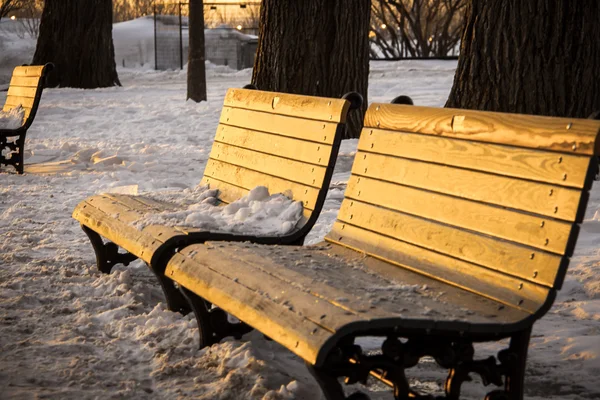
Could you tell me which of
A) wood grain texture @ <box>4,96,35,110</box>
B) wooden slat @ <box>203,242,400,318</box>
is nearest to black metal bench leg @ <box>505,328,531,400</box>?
wooden slat @ <box>203,242,400,318</box>

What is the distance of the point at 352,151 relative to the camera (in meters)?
8.64

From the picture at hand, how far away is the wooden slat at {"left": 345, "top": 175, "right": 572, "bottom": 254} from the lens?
282 cm

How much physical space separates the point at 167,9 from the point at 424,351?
4672 cm

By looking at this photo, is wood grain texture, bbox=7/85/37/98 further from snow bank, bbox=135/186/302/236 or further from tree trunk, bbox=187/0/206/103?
tree trunk, bbox=187/0/206/103

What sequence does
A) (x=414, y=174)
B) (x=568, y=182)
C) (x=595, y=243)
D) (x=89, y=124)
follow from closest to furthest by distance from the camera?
(x=568, y=182) → (x=414, y=174) → (x=595, y=243) → (x=89, y=124)

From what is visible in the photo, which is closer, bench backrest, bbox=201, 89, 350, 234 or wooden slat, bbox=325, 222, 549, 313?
wooden slat, bbox=325, 222, 549, 313

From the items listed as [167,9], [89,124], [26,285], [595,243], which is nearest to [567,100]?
[595,243]

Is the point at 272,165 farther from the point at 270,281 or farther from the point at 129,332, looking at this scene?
the point at 270,281

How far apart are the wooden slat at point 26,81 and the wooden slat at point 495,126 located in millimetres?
5451

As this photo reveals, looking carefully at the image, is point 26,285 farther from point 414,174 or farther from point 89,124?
point 89,124

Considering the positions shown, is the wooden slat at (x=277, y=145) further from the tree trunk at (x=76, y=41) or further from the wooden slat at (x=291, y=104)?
the tree trunk at (x=76, y=41)

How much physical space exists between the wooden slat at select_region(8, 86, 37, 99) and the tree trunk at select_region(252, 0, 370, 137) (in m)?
2.02

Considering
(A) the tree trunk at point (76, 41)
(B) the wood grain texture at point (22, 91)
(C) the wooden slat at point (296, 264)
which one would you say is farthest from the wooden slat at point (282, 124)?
(A) the tree trunk at point (76, 41)

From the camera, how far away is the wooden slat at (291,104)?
403cm
